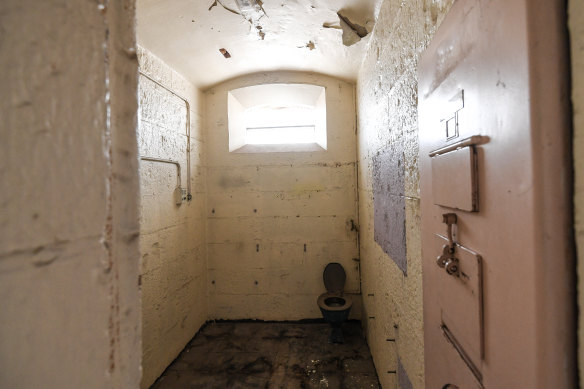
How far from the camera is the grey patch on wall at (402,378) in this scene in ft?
4.61

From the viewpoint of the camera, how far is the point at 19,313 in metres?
0.28

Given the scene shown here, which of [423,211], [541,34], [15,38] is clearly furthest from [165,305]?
[541,34]

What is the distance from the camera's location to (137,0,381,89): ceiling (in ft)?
6.43

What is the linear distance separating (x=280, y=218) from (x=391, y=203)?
69.4 inches

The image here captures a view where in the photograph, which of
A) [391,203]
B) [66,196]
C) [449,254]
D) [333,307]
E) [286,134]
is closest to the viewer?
[66,196]

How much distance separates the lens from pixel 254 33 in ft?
7.75

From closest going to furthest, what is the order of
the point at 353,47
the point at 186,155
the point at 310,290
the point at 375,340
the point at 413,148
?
the point at 413,148 < the point at 375,340 < the point at 353,47 < the point at 186,155 < the point at 310,290

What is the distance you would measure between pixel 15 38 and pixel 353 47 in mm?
2619

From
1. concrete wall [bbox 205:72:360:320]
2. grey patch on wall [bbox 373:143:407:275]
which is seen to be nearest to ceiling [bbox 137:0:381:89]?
concrete wall [bbox 205:72:360:320]

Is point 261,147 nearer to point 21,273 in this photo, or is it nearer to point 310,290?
point 310,290

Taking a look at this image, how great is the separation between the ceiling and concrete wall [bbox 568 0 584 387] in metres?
1.76

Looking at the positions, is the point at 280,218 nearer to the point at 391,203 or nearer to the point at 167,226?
the point at 167,226

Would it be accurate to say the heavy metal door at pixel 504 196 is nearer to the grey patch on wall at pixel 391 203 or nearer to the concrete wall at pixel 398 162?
the concrete wall at pixel 398 162

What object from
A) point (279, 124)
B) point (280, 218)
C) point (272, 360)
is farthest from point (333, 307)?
point (279, 124)
